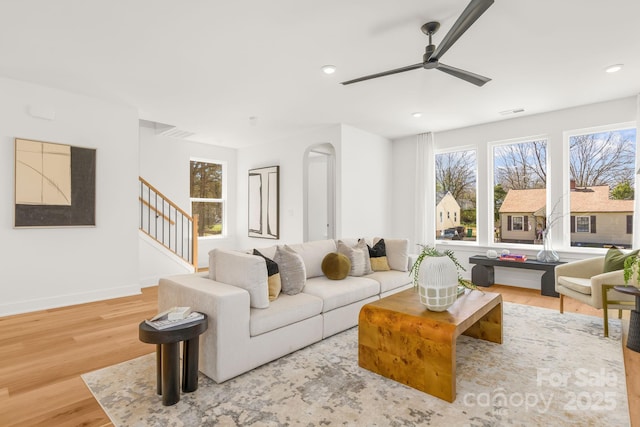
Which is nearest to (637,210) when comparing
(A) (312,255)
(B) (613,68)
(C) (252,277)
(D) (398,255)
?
(B) (613,68)

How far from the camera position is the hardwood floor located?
1970 mm

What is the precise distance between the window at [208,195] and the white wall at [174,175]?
0.14 m

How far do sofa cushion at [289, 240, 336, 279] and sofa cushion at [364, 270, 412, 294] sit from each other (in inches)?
22.7

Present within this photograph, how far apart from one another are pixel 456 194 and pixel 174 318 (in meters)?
5.32

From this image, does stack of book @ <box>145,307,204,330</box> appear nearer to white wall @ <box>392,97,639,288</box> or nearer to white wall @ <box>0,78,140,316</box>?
white wall @ <box>0,78,140,316</box>

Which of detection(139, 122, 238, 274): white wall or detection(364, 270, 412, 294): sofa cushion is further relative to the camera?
detection(139, 122, 238, 274): white wall

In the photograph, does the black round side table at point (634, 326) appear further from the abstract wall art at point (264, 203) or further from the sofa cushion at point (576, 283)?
the abstract wall art at point (264, 203)

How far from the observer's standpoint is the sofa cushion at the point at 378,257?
414cm

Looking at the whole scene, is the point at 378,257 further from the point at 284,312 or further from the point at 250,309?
the point at 250,309

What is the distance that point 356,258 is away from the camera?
3857mm

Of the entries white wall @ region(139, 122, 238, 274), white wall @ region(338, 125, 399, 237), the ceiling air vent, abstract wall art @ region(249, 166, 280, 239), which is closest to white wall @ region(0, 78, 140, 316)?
white wall @ region(139, 122, 238, 274)

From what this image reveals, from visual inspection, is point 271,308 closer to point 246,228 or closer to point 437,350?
point 437,350

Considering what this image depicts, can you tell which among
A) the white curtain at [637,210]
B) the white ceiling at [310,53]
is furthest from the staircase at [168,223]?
the white curtain at [637,210]

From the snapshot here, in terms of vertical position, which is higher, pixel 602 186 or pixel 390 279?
pixel 602 186
